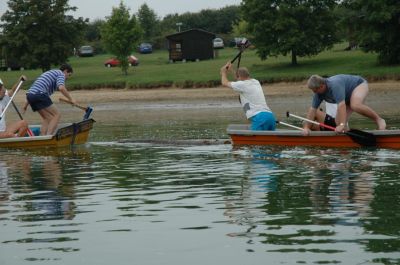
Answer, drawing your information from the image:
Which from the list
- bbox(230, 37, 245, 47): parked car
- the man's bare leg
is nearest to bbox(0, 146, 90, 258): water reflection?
the man's bare leg

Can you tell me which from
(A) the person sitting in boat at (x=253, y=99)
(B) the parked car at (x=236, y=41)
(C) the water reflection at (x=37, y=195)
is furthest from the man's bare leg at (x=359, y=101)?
(B) the parked car at (x=236, y=41)

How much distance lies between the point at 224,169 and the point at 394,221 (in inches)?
203

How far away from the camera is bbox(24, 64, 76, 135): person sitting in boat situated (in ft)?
59.8

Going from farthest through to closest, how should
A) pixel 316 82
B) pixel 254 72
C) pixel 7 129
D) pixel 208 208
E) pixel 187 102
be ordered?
pixel 254 72 → pixel 187 102 → pixel 7 129 → pixel 316 82 → pixel 208 208

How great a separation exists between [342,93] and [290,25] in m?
36.9

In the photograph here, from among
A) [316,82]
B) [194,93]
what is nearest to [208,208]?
[316,82]

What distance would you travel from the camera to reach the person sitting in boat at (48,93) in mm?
18219

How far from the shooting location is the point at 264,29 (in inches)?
2037

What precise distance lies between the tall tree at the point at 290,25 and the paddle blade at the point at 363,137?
3555 centimetres

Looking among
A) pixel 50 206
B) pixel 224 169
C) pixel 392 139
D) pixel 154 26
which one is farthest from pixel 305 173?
pixel 154 26

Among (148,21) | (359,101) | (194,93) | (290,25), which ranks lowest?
(194,93)

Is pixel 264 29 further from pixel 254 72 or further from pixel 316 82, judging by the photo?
pixel 316 82

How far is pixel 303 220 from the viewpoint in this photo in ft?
29.1

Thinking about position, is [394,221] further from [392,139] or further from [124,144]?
[124,144]
